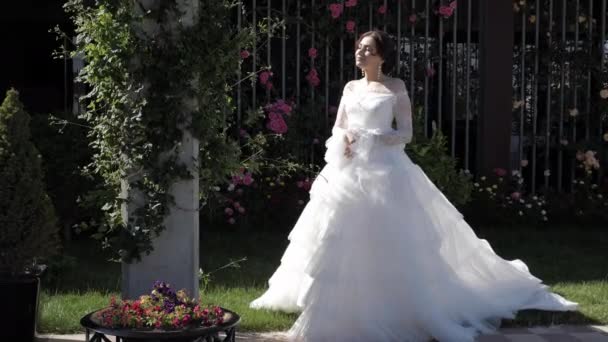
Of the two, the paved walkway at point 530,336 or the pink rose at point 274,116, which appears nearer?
the paved walkway at point 530,336

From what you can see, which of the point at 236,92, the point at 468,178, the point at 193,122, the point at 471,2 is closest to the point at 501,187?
the point at 468,178

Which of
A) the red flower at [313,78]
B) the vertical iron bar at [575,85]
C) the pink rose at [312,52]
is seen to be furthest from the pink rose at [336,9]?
the vertical iron bar at [575,85]

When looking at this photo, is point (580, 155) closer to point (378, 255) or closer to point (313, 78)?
point (313, 78)

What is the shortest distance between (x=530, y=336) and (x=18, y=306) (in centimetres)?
296

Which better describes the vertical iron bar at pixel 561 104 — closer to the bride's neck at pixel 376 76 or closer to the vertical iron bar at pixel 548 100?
the vertical iron bar at pixel 548 100

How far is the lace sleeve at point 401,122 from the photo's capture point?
18.9ft

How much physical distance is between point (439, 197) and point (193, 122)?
1.81m

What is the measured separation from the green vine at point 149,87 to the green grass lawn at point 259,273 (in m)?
1.13

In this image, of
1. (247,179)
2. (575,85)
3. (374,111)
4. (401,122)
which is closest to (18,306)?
(374,111)

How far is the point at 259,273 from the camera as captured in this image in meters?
7.41

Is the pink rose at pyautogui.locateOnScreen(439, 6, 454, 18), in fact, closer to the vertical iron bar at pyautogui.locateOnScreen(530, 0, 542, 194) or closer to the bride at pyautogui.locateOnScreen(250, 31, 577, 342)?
the vertical iron bar at pyautogui.locateOnScreen(530, 0, 542, 194)

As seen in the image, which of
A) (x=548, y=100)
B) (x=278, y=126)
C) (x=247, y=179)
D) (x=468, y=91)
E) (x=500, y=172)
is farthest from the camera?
(x=548, y=100)

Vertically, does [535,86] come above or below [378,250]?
above

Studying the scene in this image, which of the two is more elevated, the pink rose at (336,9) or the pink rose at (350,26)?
the pink rose at (336,9)
